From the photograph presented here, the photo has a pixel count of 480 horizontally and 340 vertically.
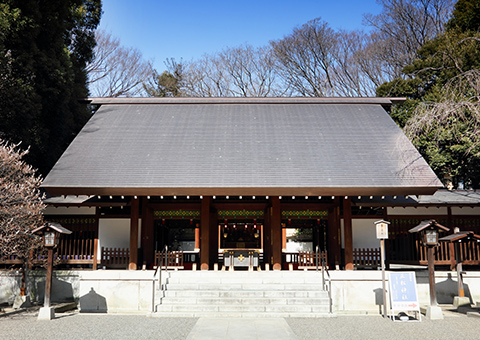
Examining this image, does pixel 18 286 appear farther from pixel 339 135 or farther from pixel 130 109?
pixel 339 135

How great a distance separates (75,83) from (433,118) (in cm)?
1453

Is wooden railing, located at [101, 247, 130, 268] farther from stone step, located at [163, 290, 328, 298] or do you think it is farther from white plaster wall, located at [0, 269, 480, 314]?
stone step, located at [163, 290, 328, 298]

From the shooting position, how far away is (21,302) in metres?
10.1

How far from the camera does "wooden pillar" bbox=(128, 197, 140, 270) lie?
11.0 metres

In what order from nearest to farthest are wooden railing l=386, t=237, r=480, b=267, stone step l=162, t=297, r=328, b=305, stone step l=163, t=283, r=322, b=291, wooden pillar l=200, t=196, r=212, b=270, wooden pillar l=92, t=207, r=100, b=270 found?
1. stone step l=162, t=297, r=328, b=305
2. stone step l=163, t=283, r=322, b=291
3. wooden railing l=386, t=237, r=480, b=267
4. wooden pillar l=92, t=207, r=100, b=270
5. wooden pillar l=200, t=196, r=212, b=270

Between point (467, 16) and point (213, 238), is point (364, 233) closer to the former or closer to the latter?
point (213, 238)

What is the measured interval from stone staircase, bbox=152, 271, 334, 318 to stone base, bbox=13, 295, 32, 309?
3.51 metres

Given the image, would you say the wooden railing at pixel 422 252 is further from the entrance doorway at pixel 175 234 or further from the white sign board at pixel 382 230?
Answer: the entrance doorway at pixel 175 234

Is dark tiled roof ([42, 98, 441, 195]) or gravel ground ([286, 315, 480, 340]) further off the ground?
dark tiled roof ([42, 98, 441, 195])

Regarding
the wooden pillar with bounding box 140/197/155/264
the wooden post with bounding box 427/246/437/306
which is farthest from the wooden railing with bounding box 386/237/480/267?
the wooden pillar with bounding box 140/197/155/264

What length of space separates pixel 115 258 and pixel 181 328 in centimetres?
479

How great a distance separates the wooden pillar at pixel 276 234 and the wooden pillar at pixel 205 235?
6.21ft

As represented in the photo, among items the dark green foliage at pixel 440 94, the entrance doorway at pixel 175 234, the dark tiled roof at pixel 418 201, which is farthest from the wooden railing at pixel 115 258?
the dark green foliage at pixel 440 94

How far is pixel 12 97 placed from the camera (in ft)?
41.0
